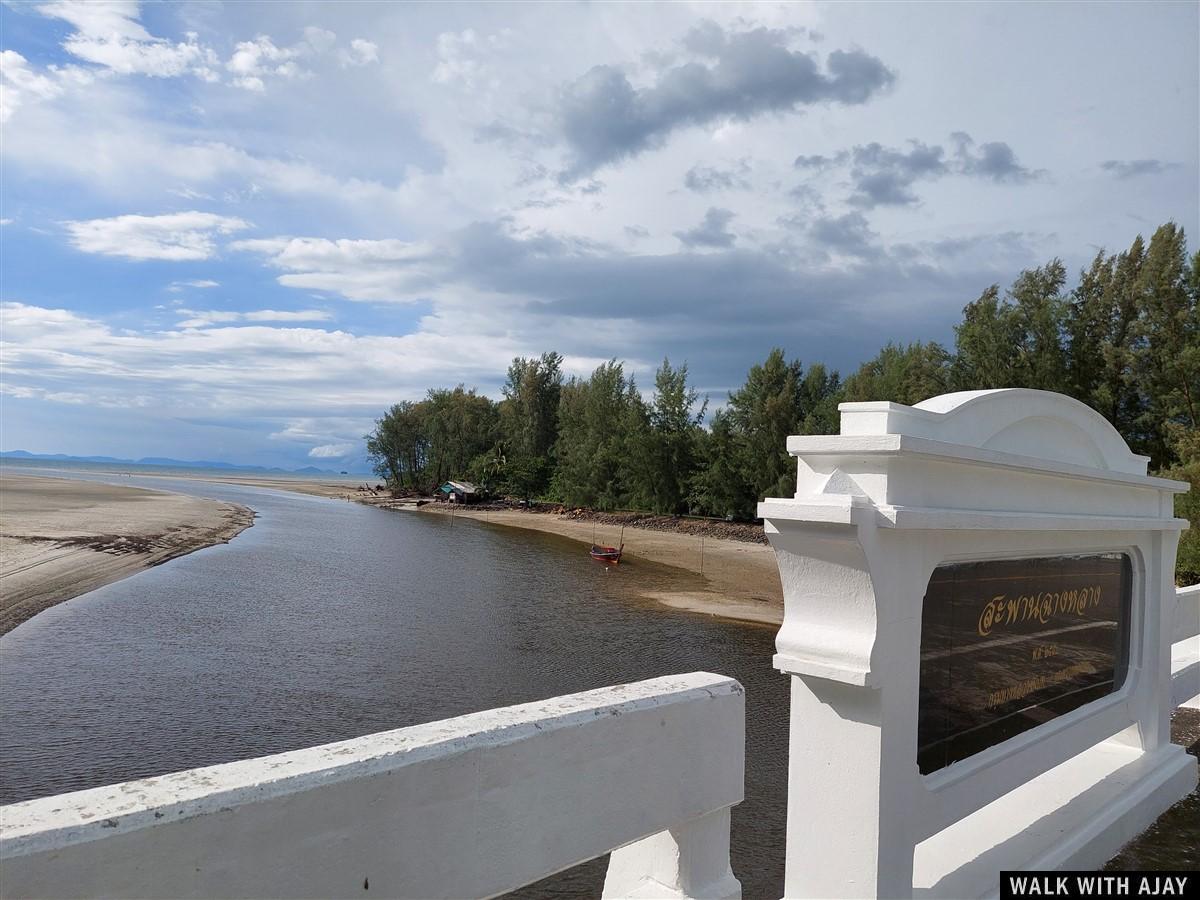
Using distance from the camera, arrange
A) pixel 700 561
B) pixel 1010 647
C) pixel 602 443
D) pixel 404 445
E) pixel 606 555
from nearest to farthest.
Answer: pixel 1010 647 < pixel 606 555 < pixel 700 561 < pixel 602 443 < pixel 404 445

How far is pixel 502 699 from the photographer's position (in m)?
13.2

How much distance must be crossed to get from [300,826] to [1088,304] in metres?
37.1

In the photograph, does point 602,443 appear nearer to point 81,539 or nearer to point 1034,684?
point 81,539

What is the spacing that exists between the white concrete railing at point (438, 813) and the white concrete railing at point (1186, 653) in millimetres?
7109

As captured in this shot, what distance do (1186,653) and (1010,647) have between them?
604 cm

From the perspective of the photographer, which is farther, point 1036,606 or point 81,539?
point 81,539

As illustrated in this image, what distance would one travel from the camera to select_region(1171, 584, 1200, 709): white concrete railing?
25.3 ft

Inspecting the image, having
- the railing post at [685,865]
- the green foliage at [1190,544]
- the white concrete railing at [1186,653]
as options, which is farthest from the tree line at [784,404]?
the railing post at [685,865]

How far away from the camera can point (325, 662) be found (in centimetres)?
1552

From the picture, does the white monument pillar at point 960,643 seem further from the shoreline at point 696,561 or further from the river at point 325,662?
the shoreline at point 696,561

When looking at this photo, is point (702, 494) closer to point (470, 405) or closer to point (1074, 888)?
point (470, 405)

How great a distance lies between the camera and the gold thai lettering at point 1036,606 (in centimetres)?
425

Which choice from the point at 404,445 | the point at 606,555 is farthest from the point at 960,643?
the point at 404,445

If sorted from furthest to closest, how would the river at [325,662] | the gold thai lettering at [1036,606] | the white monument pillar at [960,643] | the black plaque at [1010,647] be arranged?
1. the river at [325,662]
2. the gold thai lettering at [1036,606]
3. the black plaque at [1010,647]
4. the white monument pillar at [960,643]
